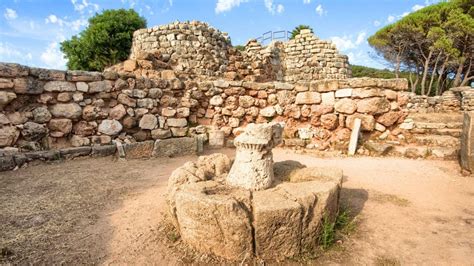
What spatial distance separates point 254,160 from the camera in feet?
8.59

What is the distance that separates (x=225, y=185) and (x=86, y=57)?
1852cm

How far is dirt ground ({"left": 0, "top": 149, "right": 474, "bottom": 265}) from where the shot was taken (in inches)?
84.1

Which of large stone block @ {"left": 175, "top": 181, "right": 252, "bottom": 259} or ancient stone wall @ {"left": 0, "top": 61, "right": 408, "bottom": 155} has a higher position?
ancient stone wall @ {"left": 0, "top": 61, "right": 408, "bottom": 155}

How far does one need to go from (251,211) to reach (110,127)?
13.4 ft

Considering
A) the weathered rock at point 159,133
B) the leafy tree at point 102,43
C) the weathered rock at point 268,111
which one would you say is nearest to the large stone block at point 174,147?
the weathered rock at point 159,133

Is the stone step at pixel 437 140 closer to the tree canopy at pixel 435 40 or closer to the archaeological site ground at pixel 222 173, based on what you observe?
the archaeological site ground at pixel 222 173

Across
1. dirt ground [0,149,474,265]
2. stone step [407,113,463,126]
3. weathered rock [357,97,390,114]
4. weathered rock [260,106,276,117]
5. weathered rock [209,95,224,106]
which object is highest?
weathered rock [209,95,224,106]

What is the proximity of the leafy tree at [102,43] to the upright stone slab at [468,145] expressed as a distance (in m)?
17.6

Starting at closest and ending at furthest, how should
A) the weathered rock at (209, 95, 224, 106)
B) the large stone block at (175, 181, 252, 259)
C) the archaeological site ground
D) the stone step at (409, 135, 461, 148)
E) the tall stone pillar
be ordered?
the large stone block at (175, 181, 252, 259) → the archaeological site ground → the tall stone pillar → the stone step at (409, 135, 461, 148) → the weathered rock at (209, 95, 224, 106)

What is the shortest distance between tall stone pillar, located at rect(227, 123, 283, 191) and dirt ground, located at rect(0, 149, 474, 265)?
0.76 meters

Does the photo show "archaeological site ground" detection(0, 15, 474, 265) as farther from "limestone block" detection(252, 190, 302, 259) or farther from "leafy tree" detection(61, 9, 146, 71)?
"leafy tree" detection(61, 9, 146, 71)

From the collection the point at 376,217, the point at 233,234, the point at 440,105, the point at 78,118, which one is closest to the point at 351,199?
the point at 376,217

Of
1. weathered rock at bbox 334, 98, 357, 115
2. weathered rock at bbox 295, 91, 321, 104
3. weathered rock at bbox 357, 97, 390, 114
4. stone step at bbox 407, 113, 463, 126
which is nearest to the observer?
weathered rock at bbox 357, 97, 390, 114

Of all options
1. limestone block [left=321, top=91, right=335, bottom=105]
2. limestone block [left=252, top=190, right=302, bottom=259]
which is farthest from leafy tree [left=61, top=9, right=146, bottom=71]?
limestone block [left=252, top=190, right=302, bottom=259]
